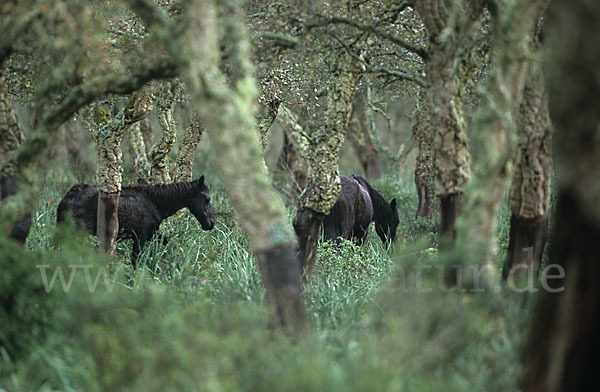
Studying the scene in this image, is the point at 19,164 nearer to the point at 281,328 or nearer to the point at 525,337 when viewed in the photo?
the point at 281,328

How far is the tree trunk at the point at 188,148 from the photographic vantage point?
10094 mm

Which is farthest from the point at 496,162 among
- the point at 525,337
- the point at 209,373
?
the point at 209,373

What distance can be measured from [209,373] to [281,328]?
973 mm

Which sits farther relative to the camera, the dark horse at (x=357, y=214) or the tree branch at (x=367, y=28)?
the dark horse at (x=357, y=214)

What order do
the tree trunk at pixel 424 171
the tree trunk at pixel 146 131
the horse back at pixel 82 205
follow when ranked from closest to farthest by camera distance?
1. the horse back at pixel 82 205
2. the tree trunk at pixel 424 171
3. the tree trunk at pixel 146 131

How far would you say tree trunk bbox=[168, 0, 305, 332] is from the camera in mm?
3684

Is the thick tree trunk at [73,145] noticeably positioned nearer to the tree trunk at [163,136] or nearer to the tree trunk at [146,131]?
the tree trunk at [146,131]

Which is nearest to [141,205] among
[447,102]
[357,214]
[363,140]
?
[357,214]

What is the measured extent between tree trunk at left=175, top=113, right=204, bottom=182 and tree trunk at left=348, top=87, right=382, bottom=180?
28.0 ft

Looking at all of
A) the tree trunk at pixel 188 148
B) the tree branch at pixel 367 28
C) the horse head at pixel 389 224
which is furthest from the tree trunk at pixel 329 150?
the horse head at pixel 389 224

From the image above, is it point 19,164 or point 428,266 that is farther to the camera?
point 19,164

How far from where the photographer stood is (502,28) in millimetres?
3689

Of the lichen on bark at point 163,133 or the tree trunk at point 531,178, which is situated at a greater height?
the lichen on bark at point 163,133

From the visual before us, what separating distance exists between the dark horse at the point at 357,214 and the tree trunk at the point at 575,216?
21.1 feet
